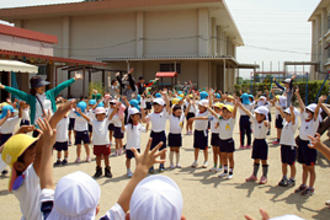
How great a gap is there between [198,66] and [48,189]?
27.4 meters

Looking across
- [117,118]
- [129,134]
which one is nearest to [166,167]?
[129,134]

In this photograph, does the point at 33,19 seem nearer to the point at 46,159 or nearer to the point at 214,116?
the point at 214,116

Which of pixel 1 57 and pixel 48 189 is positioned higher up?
pixel 1 57

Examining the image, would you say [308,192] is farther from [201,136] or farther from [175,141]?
[175,141]

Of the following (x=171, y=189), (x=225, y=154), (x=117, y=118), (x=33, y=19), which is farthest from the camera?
(x=33, y=19)

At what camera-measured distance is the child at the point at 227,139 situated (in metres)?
6.53

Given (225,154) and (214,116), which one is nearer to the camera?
(225,154)

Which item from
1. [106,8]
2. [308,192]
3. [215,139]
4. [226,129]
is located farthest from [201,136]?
[106,8]

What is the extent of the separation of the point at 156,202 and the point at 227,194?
4270 mm

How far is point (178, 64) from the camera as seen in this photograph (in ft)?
97.2

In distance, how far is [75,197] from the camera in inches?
71.5

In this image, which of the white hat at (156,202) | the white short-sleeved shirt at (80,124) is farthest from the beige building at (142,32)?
the white hat at (156,202)

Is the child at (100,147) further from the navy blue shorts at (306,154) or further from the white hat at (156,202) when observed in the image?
the white hat at (156,202)

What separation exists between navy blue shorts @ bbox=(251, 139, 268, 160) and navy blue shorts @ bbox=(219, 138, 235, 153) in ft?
1.60
